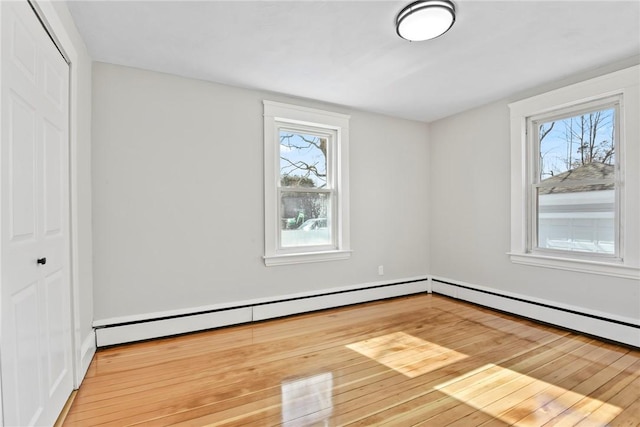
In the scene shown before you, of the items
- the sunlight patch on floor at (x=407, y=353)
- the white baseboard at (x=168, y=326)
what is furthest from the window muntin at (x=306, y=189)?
the sunlight patch on floor at (x=407, y=353)

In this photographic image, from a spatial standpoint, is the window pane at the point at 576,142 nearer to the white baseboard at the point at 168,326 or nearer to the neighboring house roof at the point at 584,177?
the neighboring house roof at the point at 584,177

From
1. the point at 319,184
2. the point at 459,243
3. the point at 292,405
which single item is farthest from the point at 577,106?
the point at 292,405

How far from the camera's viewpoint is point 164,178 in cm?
314

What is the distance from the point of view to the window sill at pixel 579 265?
2893 millimetres

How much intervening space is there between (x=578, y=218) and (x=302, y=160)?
305 centimetres

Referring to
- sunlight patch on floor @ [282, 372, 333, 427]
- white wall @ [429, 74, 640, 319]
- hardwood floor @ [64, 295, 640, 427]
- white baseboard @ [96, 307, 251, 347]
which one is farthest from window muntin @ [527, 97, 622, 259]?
white baseboard @ [96, 307, 251, 347]

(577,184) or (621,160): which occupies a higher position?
(621,160)

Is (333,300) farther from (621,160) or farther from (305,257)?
(621,160)

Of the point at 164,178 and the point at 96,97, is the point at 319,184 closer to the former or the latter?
the point at 164,178

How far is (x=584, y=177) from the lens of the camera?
3.27 m

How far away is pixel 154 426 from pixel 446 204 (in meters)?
4.20

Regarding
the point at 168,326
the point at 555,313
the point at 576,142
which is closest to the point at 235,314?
the point at 168,326

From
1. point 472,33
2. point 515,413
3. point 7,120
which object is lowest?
point 515,413

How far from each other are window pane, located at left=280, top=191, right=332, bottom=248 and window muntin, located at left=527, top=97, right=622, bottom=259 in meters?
2.41
